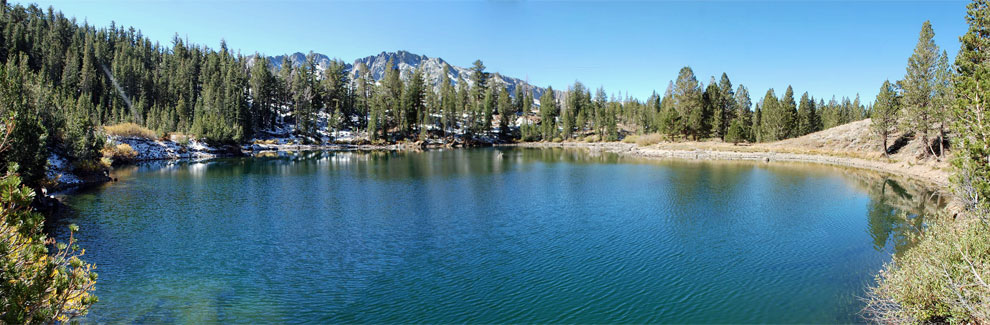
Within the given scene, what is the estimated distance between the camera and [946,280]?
41.7ft

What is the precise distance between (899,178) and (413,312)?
212 feet

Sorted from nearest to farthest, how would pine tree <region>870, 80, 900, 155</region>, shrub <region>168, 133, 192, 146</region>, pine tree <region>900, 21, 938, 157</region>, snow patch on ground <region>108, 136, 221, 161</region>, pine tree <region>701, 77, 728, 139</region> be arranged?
pine tree <region>900, 21, 938, 157</region>, pine tree <region>870, 80, 900, 155</region>, snow patch on ground <region>108, 136, 221, 161</region>, shrub <region>168, 133, 192, 146</region>, pine tree <region>701, 77, 728, 139</region>

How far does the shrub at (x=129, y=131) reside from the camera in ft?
272

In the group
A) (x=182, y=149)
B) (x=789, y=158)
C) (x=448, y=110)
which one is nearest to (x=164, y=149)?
→ (x=182, y=149)

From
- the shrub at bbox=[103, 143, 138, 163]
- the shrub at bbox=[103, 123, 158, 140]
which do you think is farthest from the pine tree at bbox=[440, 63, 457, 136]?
the shrub at bbox=[103, 143, 138, 163]

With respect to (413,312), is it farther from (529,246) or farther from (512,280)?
(529,246)

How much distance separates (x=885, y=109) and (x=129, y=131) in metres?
127

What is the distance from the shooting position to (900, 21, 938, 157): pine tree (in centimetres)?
6031

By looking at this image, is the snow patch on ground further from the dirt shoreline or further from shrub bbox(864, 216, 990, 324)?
shrub bbox(864, 216, 990, 324)

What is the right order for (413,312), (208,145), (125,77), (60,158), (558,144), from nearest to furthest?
1. (413,312)
2. (60,158)
3. (208,145)
4. (125,77)
5. (558,144)

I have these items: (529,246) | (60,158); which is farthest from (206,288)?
(60,158)

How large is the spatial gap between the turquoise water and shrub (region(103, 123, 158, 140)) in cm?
4558

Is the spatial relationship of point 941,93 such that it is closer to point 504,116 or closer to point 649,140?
point 649,140

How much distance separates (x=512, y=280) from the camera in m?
21.0
